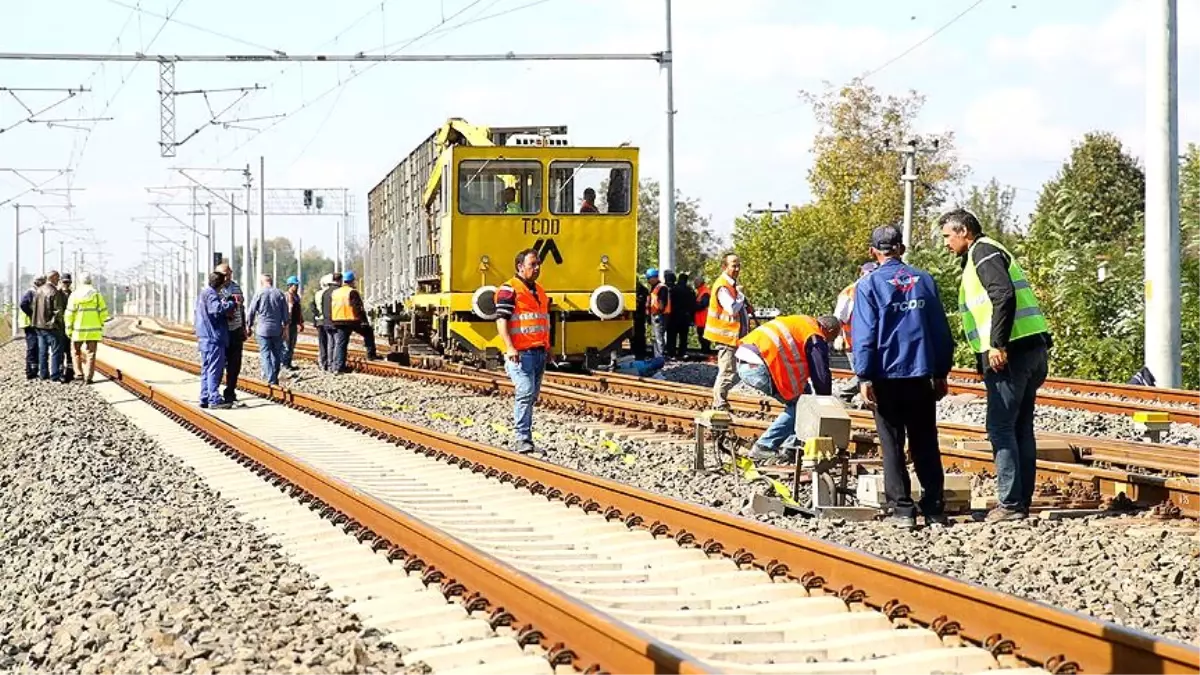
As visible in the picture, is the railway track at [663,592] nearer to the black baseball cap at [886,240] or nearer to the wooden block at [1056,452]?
the black baseball cap at [886,240]

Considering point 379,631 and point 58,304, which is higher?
point 58,304

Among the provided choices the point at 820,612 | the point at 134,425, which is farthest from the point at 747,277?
the point at 820,612

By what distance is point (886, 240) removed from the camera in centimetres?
852

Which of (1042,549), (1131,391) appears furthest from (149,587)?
(1131,391)

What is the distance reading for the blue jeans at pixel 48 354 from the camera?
898 inches

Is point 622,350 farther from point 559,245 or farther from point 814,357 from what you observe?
point 814,357

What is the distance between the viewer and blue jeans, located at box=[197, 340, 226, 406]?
17453 millimetres

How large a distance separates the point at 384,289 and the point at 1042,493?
68.5 ft

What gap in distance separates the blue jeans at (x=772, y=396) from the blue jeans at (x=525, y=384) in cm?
197

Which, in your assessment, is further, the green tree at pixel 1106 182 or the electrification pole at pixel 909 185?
the green tree at pixel 1106 182

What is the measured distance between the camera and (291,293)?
27.0 meters

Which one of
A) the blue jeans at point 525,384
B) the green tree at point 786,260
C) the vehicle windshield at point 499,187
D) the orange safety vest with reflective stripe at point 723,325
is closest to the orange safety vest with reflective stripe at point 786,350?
the blue jeans at point 525,384

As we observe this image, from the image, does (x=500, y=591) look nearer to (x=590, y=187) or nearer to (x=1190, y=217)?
(x=590, y=187)

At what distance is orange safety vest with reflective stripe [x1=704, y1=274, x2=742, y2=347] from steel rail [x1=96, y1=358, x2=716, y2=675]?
4303 mm
